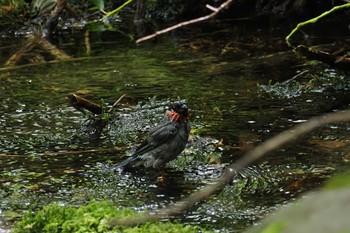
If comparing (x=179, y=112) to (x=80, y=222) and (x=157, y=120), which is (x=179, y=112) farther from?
(x=80, y=222)

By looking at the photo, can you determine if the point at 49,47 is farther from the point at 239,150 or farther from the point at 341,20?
the point at 239,150

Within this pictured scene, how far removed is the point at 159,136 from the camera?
5.29 metres

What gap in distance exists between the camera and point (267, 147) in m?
1.36

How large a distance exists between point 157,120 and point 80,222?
295cm

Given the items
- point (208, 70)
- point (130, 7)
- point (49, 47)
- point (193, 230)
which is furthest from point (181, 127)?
point (130, 7)

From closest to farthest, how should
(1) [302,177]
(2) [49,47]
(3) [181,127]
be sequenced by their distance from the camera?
1. (1) [302,177]
2. (3) [181,127]
3. (2) [49,47]

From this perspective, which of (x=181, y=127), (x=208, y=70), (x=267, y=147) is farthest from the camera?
(x=208, y=70)

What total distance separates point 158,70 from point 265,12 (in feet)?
15.5

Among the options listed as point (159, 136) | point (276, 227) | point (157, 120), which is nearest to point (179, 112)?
point (159, 136)

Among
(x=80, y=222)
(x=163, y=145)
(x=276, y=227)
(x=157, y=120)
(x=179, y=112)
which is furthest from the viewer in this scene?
(x=157, y=120)

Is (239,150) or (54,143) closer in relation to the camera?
(239,150)

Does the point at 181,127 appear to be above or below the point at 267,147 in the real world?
below

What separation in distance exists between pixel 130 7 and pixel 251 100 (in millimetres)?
8316

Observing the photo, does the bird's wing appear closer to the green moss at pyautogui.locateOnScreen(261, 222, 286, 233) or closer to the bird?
the bird
